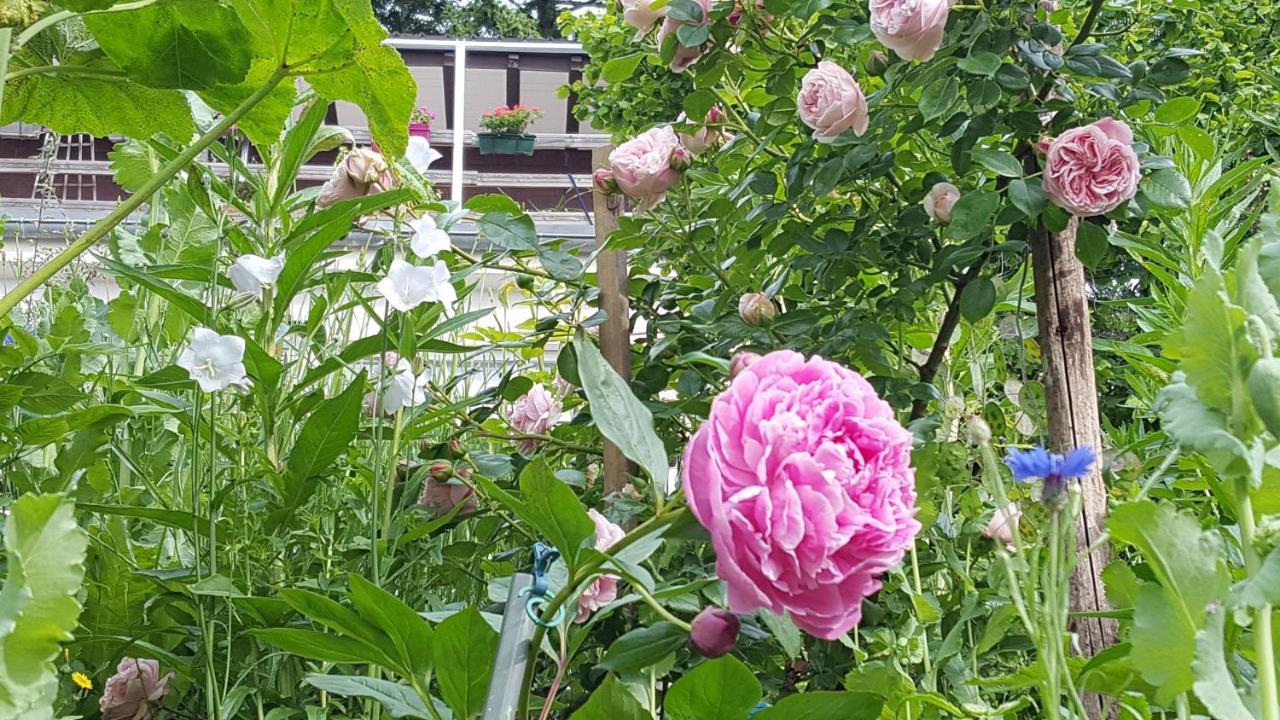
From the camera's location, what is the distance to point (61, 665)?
3.10 feet

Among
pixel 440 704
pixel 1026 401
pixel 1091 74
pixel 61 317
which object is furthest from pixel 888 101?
pixel 61 317

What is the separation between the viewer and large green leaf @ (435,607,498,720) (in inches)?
20.4

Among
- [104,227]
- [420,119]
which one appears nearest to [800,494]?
[104,227]

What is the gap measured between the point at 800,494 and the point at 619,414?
82 mm

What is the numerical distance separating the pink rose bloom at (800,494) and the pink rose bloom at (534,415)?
919 millimetres

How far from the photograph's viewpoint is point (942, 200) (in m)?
1.04

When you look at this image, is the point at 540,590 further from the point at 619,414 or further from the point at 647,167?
the point at 647,167

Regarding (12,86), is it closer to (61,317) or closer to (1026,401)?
(61,317)

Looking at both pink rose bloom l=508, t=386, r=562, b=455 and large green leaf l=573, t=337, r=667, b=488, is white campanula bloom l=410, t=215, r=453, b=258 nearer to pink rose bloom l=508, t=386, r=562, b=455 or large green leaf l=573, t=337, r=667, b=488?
pink rose bloom l=508, t=386, r=562, b=455

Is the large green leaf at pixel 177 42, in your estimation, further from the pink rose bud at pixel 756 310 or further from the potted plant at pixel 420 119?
the pink rose bud at pixel 756 310

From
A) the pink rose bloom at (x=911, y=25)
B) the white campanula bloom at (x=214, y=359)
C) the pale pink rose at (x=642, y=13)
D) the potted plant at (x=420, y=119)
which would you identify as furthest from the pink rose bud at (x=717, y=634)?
the pale pink rose at (x=642, y=13)

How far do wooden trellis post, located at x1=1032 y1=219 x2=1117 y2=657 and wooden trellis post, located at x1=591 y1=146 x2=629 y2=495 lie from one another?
45 cm

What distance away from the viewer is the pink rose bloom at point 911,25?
91cm

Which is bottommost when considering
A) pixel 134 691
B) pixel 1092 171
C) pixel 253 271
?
pixel 134 691
